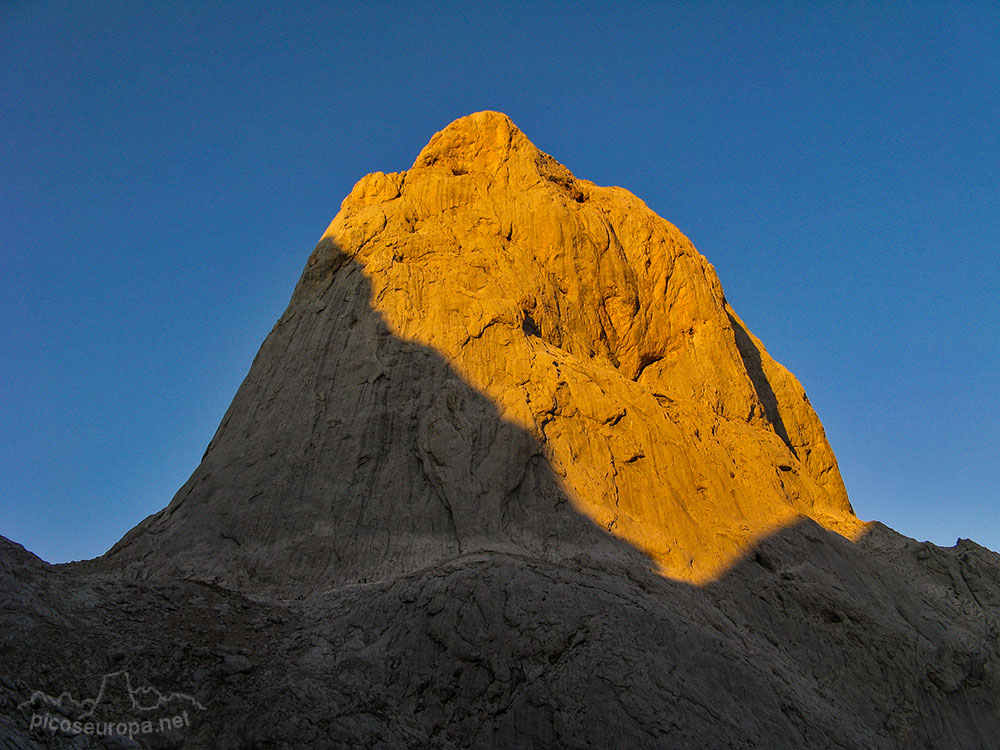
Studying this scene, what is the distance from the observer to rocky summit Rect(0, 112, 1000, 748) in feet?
34.6

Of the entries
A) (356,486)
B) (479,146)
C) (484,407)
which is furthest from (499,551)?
(479,146)

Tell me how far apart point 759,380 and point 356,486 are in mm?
14430

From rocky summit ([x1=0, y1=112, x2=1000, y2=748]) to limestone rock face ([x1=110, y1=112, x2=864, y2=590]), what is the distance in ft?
0.24

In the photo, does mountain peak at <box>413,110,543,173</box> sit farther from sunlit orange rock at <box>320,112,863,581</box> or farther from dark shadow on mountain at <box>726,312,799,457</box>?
dark shadow on mountain at <box>726,312,799,457</box>

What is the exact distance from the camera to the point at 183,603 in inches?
473

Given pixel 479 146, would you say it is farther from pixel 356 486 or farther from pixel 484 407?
pixel 356 486

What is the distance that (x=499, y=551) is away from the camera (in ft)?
44.4

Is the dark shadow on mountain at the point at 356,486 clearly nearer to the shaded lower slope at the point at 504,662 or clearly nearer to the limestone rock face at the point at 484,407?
the limestone rock face at the point at 484,407

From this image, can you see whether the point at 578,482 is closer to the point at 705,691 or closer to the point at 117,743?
the point at 705,691

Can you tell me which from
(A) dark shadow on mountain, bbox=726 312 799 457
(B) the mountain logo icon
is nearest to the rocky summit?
(B) the mountain logo icon

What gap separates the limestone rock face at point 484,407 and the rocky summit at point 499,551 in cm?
7

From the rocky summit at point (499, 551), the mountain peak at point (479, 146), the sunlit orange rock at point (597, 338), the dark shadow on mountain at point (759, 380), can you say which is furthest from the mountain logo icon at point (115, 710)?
the dark shadow on mountain at point (759, 380)

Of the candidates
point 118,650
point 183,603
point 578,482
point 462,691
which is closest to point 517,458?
point 578,482

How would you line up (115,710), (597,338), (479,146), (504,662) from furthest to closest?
(479,146), (597,338), (504,662), (115,710)
